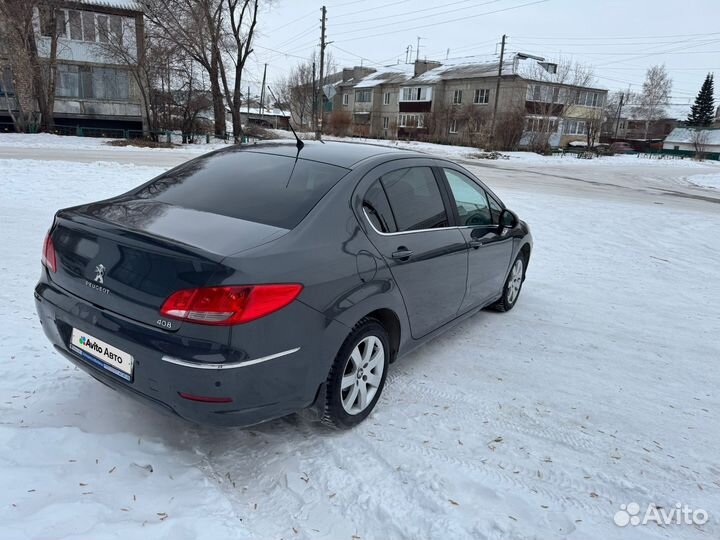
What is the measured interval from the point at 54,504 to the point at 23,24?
106ft

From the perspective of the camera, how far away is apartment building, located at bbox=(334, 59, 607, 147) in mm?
49344

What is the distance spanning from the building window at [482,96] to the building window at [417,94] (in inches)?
250

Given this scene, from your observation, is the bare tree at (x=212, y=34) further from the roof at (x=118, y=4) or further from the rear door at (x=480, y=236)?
the rear door at (x=480, y=236)

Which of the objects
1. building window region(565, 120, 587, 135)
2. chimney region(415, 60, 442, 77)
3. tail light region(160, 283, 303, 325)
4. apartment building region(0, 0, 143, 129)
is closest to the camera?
tail light region(160, 283, 303, 325)

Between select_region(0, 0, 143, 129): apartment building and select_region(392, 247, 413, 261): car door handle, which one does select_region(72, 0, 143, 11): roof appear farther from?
select_region(392, 247, 413, 261): car door handle

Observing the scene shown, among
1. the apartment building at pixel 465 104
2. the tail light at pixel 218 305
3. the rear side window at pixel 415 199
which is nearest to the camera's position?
the tail light at pixel 218 305

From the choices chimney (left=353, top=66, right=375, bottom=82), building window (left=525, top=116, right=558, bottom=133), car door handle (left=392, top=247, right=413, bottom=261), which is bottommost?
car door handle (left=392, top=247, right=413, bottom=261)

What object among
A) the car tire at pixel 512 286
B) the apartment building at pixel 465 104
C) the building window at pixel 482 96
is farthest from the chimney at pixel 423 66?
the car tire at pixel 512 286

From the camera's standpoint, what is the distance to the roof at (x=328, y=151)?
11.5 feet

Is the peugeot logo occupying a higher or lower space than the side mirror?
lower

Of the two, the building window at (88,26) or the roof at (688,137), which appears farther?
the roof at (688,137)

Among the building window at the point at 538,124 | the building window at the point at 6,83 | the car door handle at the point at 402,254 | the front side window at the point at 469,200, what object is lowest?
the car door handle at the point at 402,254

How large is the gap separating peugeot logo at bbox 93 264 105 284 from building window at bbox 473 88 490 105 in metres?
58.7

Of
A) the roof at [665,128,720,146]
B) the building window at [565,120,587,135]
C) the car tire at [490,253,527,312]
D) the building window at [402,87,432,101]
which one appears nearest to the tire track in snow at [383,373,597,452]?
the car tire at [490,253,527,312]
